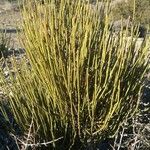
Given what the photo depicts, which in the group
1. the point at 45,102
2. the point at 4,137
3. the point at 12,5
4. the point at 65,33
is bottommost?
the point at 12,5

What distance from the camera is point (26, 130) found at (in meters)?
3.89

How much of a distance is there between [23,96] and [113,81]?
2.45ft

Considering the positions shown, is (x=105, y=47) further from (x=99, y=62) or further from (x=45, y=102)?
(x=45, y=102)

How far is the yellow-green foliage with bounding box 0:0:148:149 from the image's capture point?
3.71 m

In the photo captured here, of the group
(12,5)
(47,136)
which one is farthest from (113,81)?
(12,5)

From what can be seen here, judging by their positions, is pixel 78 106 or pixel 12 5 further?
pixel 12 5

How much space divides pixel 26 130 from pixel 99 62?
2.67 ft

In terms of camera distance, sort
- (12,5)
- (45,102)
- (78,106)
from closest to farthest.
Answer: (78,106), (45,102), (12,5)

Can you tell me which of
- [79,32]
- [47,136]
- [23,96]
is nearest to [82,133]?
[47,136]

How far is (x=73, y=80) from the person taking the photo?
372 cm

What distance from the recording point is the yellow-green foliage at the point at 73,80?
371 cm

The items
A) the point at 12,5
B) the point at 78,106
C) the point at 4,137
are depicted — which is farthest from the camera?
the point at 12,5

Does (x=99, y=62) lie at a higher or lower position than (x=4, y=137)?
higher

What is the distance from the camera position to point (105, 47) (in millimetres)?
3738
